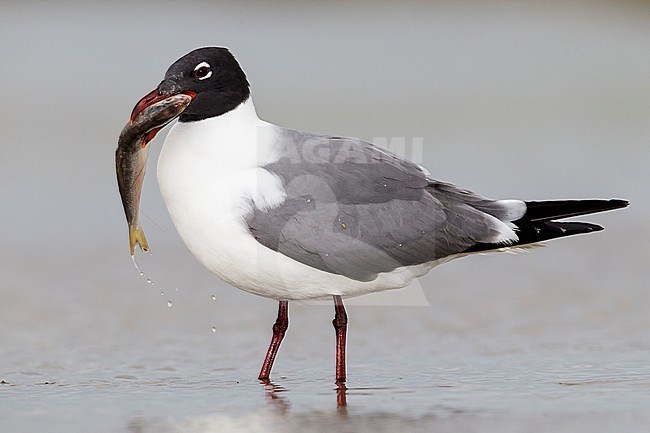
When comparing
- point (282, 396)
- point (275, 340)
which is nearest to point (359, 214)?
point (275, 340)

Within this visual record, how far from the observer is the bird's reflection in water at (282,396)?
426 centimetres

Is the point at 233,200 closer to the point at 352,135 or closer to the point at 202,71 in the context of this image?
the point at 202,71

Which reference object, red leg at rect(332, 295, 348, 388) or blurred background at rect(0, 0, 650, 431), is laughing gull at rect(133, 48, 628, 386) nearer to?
red leg at rect(332, 295, 348, 388)

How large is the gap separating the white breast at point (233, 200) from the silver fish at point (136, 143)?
93mm

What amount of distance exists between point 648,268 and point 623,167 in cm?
232

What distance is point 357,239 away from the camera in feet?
15.5

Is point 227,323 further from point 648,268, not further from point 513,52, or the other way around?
point 513,52

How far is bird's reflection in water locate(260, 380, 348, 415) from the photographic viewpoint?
14.0 feet

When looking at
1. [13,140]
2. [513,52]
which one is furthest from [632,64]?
[13,140]

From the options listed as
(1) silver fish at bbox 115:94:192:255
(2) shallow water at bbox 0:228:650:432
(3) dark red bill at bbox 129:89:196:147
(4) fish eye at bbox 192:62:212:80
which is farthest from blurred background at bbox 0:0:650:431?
(4) fish eye at bbox 192:62:212:80

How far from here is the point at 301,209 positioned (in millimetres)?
4625

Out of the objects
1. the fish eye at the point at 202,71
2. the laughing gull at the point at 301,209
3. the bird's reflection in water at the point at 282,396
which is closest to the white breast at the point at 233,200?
the laughing gull at the point at 301,209

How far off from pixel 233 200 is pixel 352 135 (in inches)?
212

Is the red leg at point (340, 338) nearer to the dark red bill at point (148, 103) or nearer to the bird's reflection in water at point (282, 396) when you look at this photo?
the bird's reflection in water at point (282, 396)
